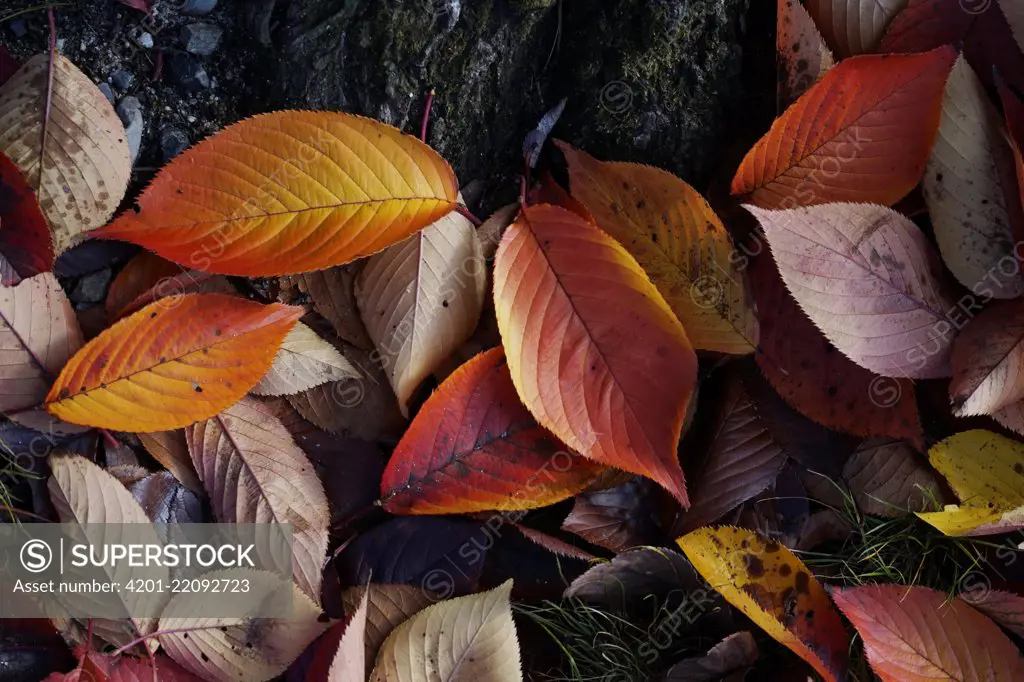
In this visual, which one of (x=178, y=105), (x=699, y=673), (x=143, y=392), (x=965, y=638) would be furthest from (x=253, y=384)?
(x=965, y=638)

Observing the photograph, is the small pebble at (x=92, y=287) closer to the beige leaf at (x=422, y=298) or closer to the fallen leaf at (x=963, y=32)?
the beige leaf at (x=422, y=298)

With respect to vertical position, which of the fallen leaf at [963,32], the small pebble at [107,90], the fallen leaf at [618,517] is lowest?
the fallen leaf at [618,517]

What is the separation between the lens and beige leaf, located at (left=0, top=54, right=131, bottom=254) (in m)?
1.19

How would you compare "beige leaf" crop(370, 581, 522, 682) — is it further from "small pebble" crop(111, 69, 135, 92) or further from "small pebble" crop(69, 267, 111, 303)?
"small pebble" crop(111, 69, 135, 92)

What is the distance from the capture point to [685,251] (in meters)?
1.20

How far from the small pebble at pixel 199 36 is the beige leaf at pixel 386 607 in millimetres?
840

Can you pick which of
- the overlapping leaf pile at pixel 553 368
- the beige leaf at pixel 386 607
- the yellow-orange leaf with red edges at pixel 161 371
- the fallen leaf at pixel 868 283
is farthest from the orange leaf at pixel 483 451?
the fallen leaf at pixel 868 283

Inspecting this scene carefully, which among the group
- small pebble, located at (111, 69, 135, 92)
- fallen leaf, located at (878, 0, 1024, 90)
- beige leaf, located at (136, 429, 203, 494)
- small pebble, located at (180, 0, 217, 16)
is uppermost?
fallen leaf, located at (878, 0, 1024, 90)

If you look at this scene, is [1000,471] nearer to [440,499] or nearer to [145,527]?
[440,499]

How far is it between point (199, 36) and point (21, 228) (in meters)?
0.38

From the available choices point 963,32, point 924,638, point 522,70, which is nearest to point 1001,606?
point 924,638

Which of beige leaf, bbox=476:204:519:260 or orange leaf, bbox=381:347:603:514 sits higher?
beige leaf, bbox=476:204:519:260

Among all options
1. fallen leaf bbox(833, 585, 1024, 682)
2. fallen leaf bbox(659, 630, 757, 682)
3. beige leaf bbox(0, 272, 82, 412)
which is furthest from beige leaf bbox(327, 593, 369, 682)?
fallen leaf bbox(833, 585, 1024, 682)

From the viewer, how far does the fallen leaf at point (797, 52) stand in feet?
3.98
